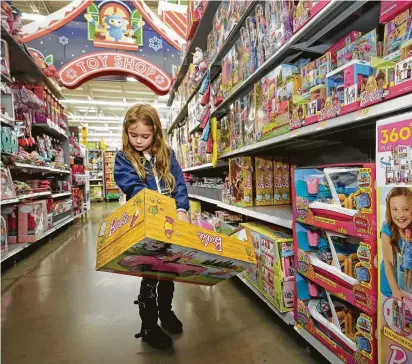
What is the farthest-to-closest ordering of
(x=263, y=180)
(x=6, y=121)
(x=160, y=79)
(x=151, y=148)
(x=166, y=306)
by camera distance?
(x=160, y=79), (x=6, y=121), (x=263, y=180), (x=166, y=306), (x=151, y=148)

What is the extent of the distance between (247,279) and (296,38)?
1.50m

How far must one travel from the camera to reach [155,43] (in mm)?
5598

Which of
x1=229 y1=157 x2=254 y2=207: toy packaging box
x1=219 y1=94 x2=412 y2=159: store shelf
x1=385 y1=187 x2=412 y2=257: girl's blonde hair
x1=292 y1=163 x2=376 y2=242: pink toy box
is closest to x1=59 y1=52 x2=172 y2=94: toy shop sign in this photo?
x1=229 y1=157 x2=254 y2=207: toy packaging box

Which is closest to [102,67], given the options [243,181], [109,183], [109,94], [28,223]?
[28,223]

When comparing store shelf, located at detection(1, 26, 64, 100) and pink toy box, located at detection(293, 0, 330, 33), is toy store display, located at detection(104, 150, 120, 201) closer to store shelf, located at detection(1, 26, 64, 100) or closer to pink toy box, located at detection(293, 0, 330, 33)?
store shelf, located at detection(1, 26, 64, 100)

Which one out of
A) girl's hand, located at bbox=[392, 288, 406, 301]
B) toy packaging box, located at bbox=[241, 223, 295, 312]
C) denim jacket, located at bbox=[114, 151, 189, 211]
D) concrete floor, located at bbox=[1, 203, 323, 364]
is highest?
denim jacket, located at bbox=[114, 151, 189, 211]

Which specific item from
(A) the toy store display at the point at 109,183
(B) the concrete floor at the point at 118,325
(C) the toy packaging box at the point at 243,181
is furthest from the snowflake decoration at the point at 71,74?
(A) the toy store display at the point at 109,183

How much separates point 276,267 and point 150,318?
2.31ft

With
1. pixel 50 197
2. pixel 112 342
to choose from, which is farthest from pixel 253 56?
pixel 50 197

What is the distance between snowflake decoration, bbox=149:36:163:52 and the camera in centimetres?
558

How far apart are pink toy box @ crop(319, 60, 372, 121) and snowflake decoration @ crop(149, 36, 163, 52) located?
5189 mm

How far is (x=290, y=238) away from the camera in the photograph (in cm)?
155

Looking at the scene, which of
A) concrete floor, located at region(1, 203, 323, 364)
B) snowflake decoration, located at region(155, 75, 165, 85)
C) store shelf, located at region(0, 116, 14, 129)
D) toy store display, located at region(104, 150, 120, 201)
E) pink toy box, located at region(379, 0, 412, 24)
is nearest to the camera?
pink toy box, located at region(379, 0, 412, 24)

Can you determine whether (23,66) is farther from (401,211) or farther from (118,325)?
(401,211)
